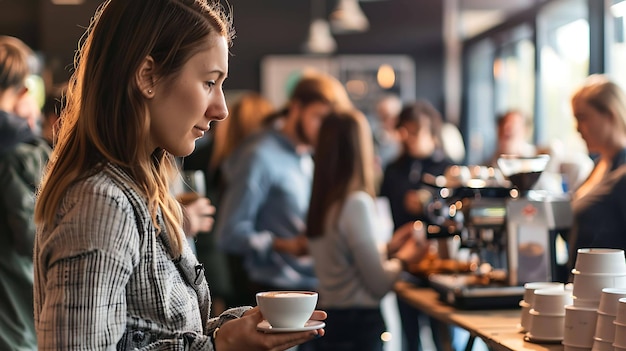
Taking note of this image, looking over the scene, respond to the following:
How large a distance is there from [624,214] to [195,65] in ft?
6.71

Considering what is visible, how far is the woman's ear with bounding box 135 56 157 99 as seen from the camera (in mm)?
1580

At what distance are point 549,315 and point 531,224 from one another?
82 cm

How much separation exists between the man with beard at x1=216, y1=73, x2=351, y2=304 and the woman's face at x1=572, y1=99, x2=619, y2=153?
49.9 inches

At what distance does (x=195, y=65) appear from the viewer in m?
1.63

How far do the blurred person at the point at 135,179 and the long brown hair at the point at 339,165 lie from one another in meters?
2.21

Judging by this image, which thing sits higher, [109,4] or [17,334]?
[109,4]

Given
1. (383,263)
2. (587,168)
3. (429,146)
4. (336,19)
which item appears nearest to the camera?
(383,263)

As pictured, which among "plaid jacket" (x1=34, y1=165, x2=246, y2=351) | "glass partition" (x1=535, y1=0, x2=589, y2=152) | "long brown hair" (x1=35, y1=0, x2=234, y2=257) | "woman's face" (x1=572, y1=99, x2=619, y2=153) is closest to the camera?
"plaid jacket" (x1=34, y1=165, x2=246, y2=351)

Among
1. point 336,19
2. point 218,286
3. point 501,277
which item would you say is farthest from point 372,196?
point 336,19

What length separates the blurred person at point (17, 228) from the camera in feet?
10.5

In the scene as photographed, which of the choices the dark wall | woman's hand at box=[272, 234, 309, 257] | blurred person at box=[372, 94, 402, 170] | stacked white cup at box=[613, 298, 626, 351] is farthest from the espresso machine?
the dark wall

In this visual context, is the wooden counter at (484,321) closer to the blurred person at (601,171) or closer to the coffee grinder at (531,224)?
the coffee grinder at (531,224)

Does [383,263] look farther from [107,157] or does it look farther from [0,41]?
[107,157]

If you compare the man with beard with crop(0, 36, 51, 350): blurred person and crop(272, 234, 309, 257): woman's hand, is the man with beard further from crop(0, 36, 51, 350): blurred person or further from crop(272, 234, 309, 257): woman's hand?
crop(0, 36, 51, 350): blurred person
